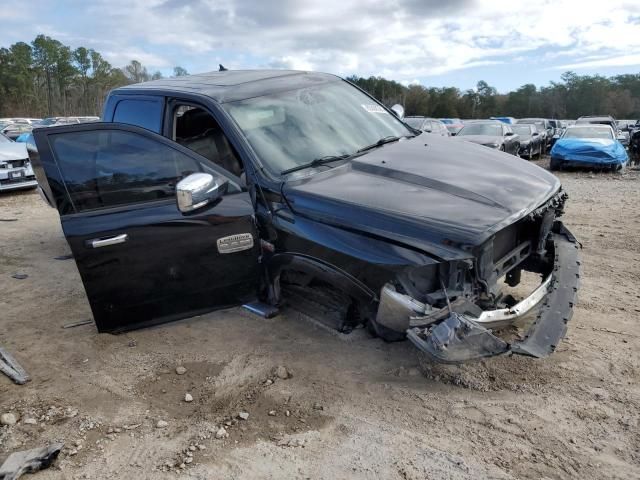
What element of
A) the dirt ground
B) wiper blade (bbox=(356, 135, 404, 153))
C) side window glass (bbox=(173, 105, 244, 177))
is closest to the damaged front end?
the dirt ground

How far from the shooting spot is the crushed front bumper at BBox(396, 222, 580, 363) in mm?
2566

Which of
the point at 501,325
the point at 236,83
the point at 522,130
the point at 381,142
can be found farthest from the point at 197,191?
the point at 522,130

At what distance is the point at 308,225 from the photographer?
312cm

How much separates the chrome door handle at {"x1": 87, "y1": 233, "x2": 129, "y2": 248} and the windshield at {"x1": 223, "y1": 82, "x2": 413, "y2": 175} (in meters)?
1.08

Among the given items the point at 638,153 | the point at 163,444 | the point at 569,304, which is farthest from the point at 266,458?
the point at 638,153

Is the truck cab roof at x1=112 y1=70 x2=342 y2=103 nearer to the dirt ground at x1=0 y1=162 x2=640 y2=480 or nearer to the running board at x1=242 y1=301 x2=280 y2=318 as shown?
the running board at x1=242 y1=301 x2=280 y2=318

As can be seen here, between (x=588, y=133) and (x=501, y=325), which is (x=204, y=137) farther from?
(x=588, y=133)

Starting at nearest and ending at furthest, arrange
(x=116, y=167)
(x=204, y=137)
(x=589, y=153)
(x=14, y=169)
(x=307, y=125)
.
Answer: (x=116, y=167) → (x=307, y=125) → (x=204, y=137) → (x=14, y=169) → (x=589, y=153)

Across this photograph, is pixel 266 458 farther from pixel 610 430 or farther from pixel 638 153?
A: pixel 638 153

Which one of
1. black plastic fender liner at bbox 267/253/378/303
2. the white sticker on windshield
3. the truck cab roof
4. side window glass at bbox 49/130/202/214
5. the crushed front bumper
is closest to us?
the crushed front bumper

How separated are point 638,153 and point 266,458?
1717 cm

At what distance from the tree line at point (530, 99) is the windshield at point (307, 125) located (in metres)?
71.3

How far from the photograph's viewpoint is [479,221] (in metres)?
2.68

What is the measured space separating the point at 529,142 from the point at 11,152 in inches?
630
